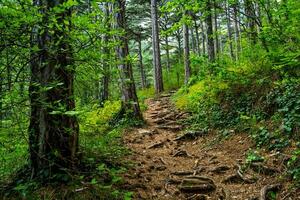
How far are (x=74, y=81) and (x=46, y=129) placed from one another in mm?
953

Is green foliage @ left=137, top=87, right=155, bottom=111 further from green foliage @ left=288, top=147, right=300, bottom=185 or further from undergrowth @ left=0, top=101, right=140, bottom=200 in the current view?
green foliage @ left=288, top=147, right=300, bottom=185

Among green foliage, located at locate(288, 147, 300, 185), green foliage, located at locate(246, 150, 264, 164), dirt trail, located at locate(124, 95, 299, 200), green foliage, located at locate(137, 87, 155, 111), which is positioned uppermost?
green foliage, located at locate(137, 87, 155, 111)

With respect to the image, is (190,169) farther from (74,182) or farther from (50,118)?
(50,118)

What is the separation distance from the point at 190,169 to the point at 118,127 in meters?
3.83

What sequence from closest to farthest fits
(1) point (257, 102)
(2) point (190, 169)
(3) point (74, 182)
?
(3) point (74, 182) → (2) point (190, 169) → (1) point (257, 102)

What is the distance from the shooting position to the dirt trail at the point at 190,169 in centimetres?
468

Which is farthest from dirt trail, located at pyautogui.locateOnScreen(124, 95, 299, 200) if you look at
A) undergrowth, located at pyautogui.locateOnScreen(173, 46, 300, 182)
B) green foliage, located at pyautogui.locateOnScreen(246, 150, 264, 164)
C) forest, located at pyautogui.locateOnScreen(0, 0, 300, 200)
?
undergrowth, located at pyautogui.locateOnScreen(173, 46, 300, 182)

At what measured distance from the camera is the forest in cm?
333

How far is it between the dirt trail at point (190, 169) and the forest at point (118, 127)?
0.08 ft

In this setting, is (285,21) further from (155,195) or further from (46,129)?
(46,129)

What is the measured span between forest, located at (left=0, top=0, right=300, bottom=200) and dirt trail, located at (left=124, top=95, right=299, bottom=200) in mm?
23

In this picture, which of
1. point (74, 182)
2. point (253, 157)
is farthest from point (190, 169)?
point (74, 182)

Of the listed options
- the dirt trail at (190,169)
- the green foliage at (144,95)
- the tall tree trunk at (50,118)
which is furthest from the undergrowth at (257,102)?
the green foliage at (144,95)

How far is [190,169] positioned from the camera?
595cm
